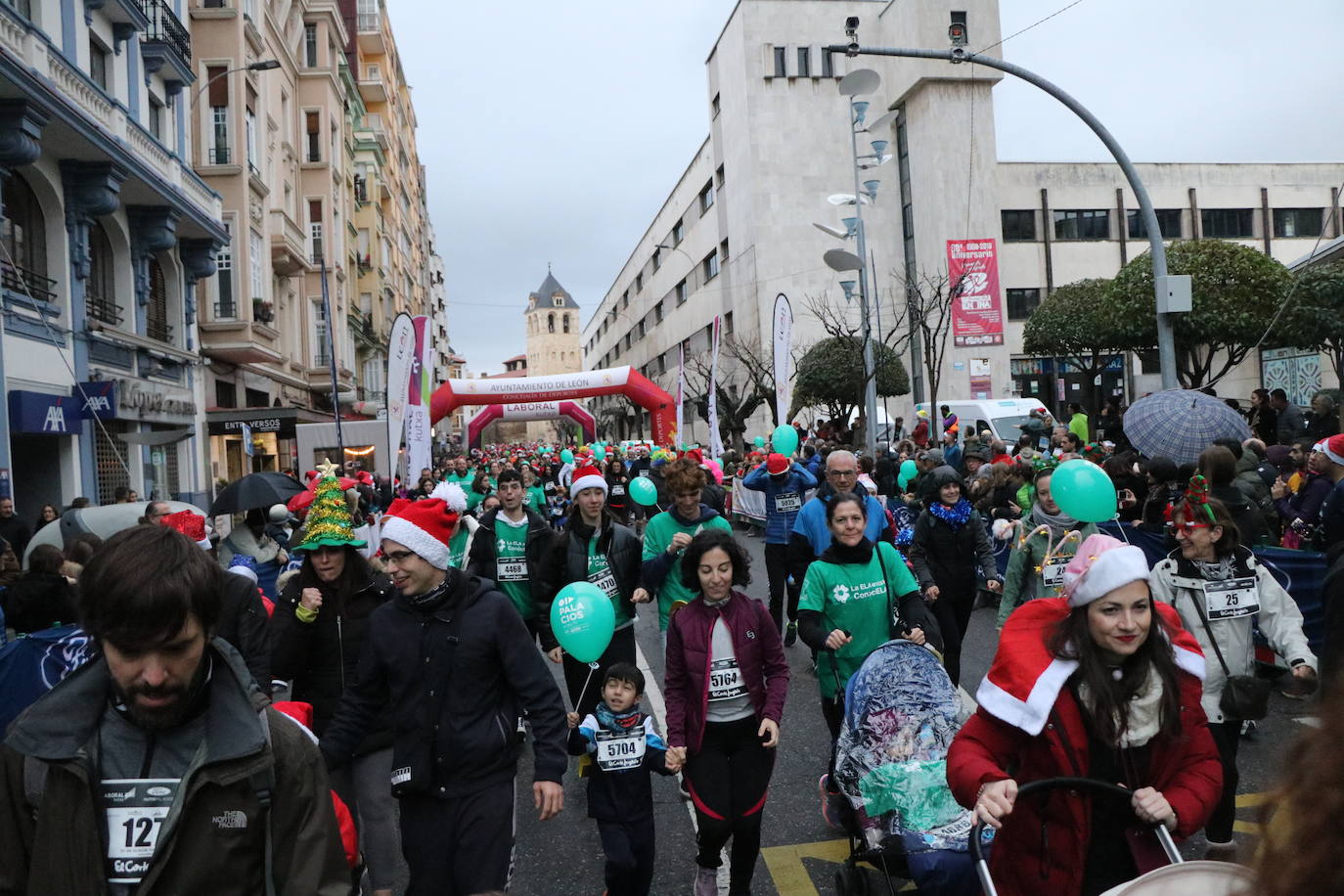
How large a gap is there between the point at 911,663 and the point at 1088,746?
147cm

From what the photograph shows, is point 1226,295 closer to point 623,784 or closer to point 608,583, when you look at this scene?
point 608,583

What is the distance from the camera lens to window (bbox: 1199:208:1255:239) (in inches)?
1907

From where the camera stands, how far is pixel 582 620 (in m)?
5.00

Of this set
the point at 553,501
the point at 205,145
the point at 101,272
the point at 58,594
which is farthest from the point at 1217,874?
the point at 205,145

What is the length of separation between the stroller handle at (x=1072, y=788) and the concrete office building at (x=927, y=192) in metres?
40.8

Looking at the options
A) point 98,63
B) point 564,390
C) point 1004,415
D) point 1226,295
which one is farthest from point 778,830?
point 1226,295

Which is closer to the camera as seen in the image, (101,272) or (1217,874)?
(1217,874)

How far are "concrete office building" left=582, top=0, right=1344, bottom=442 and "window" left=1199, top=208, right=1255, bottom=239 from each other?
0.07 metres

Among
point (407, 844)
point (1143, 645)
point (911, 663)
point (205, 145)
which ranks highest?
point (205, 145)

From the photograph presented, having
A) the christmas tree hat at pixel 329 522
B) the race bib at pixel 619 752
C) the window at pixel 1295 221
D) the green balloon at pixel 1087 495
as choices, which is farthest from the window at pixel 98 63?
the window at pixel 1295 221

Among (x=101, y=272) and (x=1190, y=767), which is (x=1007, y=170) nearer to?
(x=101, y=272)

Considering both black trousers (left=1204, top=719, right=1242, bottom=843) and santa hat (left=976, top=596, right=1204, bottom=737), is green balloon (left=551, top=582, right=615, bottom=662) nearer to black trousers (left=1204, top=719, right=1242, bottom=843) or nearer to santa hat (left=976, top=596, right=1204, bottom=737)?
santa hat (left=976, top=596, right=1204, bottom=737)

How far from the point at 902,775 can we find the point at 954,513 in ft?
11.0

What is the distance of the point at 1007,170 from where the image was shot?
153 ft
